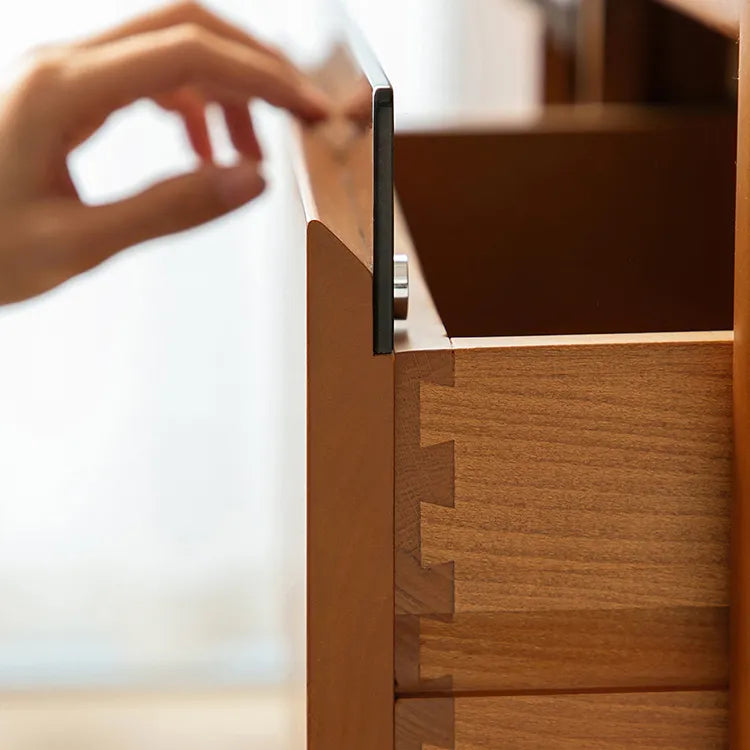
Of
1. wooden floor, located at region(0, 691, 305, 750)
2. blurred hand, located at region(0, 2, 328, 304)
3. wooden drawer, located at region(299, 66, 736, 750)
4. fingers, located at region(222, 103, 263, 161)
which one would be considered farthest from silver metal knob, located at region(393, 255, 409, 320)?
wooden floor, located at region(0, 691, 305, 750)

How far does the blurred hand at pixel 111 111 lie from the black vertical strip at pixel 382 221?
245 mm

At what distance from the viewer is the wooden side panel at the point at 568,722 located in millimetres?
382

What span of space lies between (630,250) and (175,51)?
256mm

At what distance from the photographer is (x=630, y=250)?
0.67 metres

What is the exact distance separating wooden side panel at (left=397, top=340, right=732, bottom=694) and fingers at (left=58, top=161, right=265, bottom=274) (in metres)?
0.27

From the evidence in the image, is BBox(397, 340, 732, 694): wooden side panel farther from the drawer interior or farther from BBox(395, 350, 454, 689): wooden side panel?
the drawer interior

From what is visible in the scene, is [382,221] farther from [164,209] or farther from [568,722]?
[164,209]

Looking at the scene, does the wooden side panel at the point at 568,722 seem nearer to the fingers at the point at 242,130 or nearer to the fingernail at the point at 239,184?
the fingernail at the point at 239,184

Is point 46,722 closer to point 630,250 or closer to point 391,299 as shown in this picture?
point 630,250

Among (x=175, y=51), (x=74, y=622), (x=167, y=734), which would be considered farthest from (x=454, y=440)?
(x=74, y=622)

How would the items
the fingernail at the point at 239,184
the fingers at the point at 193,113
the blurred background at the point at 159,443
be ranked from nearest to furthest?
1. the fingernail at the point at 239,184
2. the fingers at the point at 193,113
3. the blurred background at the point at 159,443

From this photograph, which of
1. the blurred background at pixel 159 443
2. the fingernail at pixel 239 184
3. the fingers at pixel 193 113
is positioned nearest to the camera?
the fingernail at pixel 239 184

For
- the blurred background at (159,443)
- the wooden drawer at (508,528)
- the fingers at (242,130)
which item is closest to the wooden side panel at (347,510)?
the wooden drawer at (508,528)

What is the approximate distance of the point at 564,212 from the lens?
72 cm
